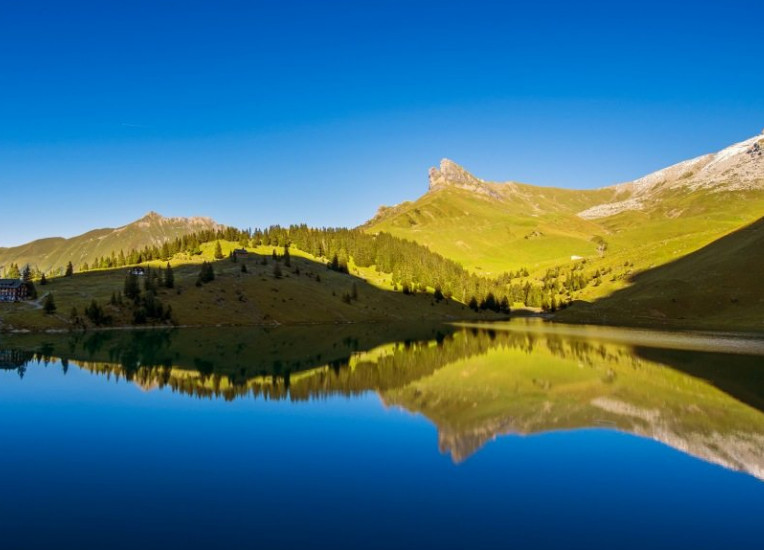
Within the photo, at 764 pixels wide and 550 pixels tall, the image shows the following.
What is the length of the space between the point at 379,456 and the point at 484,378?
37.5 meters

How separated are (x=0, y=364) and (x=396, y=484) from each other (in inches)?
2997

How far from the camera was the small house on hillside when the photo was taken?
155250 mm

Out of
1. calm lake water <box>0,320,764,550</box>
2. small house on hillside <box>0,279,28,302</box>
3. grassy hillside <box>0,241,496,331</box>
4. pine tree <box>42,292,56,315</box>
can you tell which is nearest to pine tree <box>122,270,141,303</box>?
grassy hillside <box>0,241,496,331</box>

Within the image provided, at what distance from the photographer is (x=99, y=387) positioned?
201 ft

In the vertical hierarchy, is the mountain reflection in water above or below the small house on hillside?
below

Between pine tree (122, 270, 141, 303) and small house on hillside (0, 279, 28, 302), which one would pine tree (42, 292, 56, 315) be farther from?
A: pine tree (122, 270, 141, 303)

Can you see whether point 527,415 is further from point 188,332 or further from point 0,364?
point 188,332

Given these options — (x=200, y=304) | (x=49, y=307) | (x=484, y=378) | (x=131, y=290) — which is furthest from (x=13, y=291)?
(x=484, y=378)

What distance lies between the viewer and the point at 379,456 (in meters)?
35.2

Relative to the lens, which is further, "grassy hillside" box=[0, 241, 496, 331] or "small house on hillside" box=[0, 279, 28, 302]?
"small house on hillside" box=[0, 279, 28, 302]

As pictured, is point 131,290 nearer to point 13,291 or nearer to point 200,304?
point 200,304

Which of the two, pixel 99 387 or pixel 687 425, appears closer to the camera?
A: pixel 687 425

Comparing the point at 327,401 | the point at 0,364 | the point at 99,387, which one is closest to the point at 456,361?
the point at 327,401

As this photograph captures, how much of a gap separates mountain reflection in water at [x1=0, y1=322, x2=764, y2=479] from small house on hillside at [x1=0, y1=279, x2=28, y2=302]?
39711 millimetres
